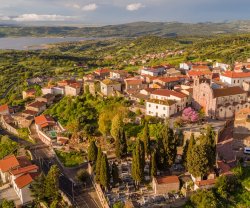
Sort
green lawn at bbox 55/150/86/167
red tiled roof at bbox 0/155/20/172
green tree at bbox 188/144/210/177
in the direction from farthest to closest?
green lawn at bbox 55/150/86/167, red tiled roof at bbox 0/155/20/172, green tree at bbox 188/144/210/177

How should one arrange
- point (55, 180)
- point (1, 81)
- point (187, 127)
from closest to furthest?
point (55, 180) → point (187, 127) → point (1, 81)

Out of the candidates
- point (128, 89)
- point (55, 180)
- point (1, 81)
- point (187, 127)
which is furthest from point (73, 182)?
point (1, 81)

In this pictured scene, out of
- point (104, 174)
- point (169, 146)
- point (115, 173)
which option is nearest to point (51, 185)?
point (104, 174)

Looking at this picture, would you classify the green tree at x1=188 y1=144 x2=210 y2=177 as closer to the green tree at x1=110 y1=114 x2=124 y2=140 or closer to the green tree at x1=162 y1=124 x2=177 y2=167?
the green tree at x1=162 y1=124 x2=177 y2=167

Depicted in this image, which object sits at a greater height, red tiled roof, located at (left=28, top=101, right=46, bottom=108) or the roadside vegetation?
Answer: red tiled roof, located at (left=28, top=101, right=46, bottom=108)

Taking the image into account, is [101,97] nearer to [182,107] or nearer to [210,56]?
[182,107]

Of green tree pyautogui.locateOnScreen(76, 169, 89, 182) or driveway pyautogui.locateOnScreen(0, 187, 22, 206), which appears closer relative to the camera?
driveway pyautogui.locateOnScreen(0, 187, 22, 206)

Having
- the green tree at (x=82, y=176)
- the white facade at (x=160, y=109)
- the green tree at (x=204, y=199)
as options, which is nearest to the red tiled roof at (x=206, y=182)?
the green tree at (x=204, y=199)

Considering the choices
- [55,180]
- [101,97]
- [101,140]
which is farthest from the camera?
[101,97]

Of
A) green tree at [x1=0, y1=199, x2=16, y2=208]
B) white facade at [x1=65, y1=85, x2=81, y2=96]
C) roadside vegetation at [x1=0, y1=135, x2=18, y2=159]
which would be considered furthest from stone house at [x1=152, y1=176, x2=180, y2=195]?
white facade at [x1=65, y1=85, x2=81, y2=96]
